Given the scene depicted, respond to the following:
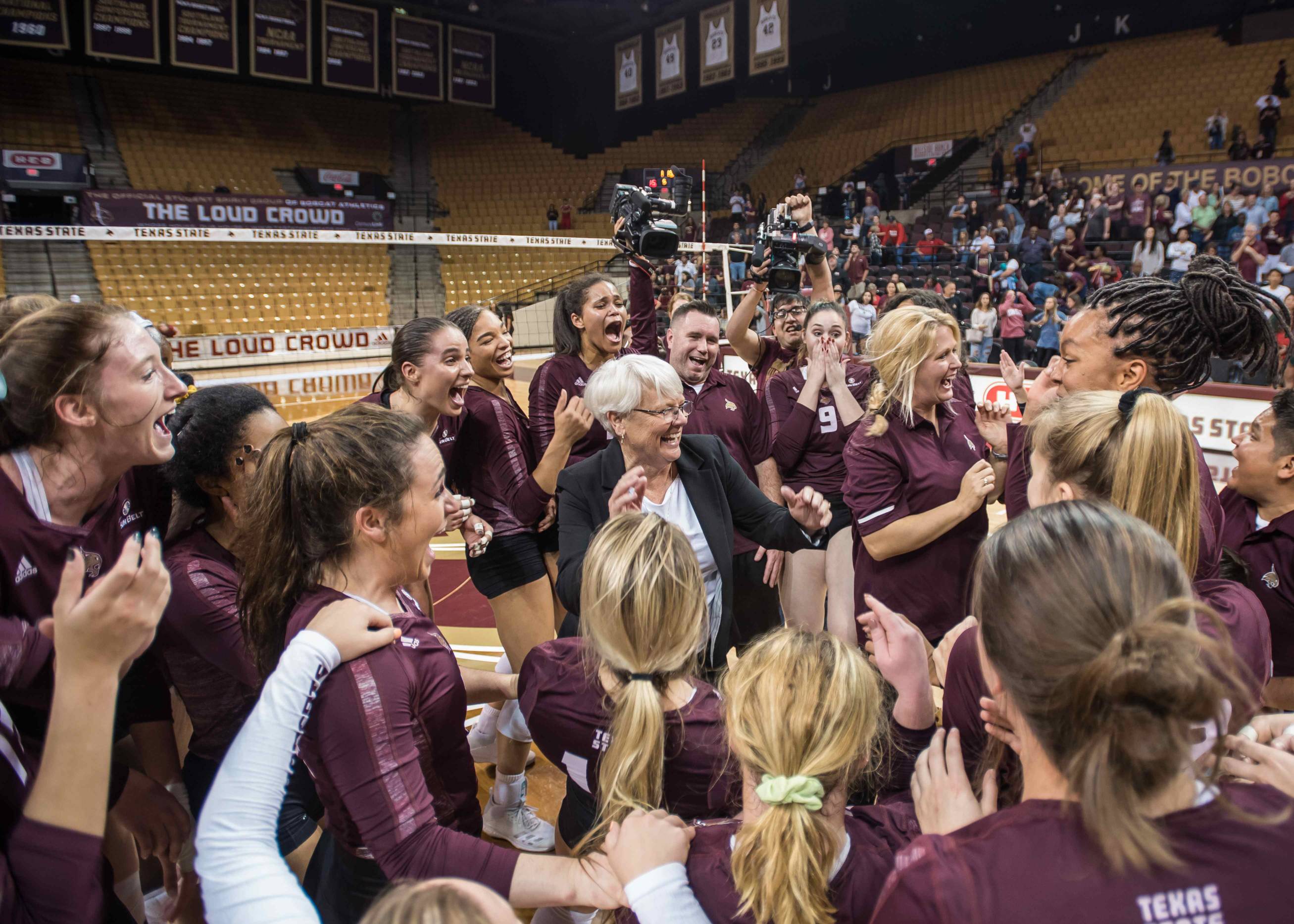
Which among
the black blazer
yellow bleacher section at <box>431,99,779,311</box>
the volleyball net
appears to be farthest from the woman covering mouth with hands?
yellow bleacher section at <box>431,99,779,311</box>

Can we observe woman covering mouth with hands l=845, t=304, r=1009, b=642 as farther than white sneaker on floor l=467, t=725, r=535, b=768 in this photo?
No

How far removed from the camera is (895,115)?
22.3 metres

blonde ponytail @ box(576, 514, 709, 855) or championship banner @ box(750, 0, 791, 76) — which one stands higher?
championship banner @ box(750, 0, 791, 76)

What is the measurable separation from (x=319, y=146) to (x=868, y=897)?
24.7 metres

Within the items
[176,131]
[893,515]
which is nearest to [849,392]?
[893,515]

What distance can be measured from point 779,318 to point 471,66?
68.9ft

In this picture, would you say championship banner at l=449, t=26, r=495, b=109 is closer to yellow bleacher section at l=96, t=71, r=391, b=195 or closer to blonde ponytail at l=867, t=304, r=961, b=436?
yellow bleacher section at l=96, t=71, r=391, b=195

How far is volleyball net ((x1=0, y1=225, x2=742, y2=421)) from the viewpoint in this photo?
1323 centimetres

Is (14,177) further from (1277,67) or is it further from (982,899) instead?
(1277,67)

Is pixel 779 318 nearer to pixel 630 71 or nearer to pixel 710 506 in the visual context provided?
pixel 710 506

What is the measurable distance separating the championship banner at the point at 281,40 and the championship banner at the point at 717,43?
9.42 m

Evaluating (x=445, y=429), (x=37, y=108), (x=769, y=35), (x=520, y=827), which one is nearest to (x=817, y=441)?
(x=445, y=429)

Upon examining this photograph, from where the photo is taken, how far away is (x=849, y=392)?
4.05 metres

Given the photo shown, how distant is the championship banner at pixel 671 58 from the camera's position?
22.0m
